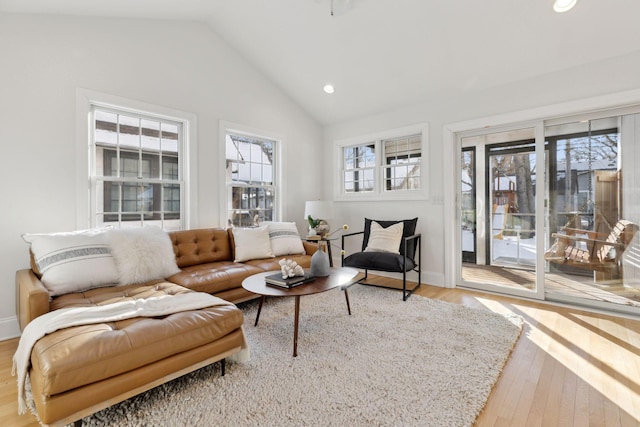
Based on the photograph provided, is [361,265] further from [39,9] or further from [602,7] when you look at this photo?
[39,9]

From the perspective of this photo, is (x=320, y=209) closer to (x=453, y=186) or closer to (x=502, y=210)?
(x=453, y=186)

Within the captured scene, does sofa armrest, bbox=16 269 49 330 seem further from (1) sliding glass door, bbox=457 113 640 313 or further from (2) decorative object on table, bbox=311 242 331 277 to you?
(1) sliding glass door, bbox=457 113 640 313

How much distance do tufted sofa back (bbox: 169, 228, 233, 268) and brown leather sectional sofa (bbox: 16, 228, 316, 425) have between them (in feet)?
2.57

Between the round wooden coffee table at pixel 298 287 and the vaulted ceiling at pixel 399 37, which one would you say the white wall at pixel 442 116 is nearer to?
the vaulted ceiling at pixel 399 37

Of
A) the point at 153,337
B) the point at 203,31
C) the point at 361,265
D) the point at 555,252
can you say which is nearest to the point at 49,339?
the point at 153,337

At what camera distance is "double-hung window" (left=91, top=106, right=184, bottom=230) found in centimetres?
307

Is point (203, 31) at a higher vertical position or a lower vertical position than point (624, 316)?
higher

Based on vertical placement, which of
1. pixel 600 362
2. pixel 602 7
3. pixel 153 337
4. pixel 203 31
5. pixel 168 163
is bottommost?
pixel 600 362

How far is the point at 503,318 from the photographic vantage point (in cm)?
279

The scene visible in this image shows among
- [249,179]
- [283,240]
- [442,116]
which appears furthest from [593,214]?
[249,179]

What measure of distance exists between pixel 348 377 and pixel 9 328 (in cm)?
281

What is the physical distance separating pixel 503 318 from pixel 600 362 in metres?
0.76

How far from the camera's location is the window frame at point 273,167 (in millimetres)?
3900

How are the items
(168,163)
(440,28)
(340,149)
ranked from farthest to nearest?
(340,149) < (168,163) < (440,28)
